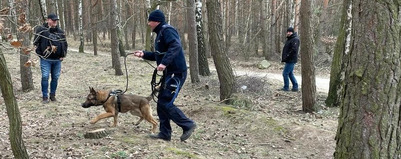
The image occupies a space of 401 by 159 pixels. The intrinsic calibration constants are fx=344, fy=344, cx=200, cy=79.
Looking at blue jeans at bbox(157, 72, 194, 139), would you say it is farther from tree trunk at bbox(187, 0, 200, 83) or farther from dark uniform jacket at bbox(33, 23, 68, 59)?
tree trunk at bbox(187, 0, 200, 83)

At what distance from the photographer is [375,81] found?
10.3 feet

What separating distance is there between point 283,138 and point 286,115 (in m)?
Result: 1.73

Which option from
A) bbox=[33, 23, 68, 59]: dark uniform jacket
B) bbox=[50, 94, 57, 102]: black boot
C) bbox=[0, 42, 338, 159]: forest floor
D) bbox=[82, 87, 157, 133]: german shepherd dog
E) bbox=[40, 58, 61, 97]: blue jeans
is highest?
bbox=[33, 23, 68, 59]: dark uniform jacket

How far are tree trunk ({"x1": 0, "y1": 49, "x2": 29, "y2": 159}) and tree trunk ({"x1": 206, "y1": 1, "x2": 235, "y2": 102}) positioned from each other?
5.45 meters

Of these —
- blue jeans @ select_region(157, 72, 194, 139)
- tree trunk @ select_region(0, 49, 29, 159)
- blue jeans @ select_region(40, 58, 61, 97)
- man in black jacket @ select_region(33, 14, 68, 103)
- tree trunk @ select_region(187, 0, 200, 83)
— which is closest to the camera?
tree trunk @ select_region(0, 49, 29, 159)

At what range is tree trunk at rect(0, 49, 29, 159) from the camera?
12.3 ft

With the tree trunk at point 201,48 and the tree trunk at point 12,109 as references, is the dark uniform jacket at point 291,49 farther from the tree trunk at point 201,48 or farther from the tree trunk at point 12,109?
the tree trunk at point 12,109

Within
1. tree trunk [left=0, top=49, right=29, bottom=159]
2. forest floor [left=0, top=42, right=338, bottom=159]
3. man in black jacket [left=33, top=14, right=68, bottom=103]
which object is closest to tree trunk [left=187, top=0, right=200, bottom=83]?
forest floor [left=0, top=42, right=338, bottom=159]

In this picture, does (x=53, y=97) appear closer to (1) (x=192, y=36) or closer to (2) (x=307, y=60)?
(1) (x=192, y=36)

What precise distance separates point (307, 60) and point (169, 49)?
4.46 metres

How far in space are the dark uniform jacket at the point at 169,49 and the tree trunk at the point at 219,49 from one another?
3389 mm

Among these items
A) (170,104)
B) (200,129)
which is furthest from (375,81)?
(200,129)

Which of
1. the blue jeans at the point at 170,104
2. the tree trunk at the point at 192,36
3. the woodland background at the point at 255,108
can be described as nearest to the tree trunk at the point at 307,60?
the woodland background at the point at 255,108

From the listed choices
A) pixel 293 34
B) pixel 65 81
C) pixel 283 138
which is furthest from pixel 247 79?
pixel 65 81
